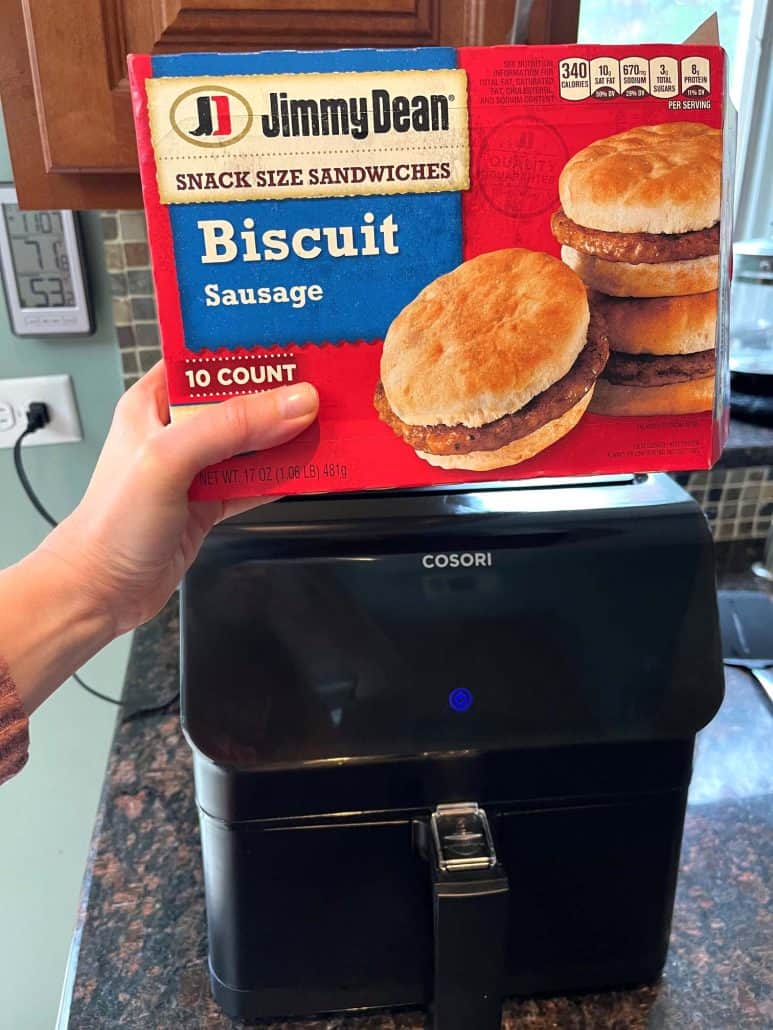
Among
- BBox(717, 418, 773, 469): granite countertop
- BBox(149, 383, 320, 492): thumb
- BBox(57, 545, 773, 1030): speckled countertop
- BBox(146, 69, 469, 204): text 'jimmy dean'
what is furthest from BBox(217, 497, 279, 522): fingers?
BBox(717, 418, 773, 469): granite countertop

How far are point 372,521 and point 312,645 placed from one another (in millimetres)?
89

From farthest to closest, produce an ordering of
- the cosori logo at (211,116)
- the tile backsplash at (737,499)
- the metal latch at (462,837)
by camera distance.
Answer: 1. the tile backsplash at (737,499)
2. the metal latch at (462,837)
3. the cosori logo at (211,116)

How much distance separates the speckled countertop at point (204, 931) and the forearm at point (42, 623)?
8.9 inches

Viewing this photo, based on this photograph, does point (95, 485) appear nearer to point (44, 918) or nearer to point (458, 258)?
point (458, 258)

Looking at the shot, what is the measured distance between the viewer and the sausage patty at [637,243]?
0.45 meters

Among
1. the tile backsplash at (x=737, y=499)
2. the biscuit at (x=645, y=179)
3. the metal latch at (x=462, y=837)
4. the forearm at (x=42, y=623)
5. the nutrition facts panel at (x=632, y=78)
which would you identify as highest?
the nutrition facts panel at (x=632, y=78)

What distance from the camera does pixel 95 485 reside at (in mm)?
556

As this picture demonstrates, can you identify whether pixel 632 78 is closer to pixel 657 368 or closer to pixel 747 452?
pixel 657 368

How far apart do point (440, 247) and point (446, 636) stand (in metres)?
0.24

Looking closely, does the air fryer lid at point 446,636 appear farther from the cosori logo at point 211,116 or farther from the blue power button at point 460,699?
the cosori logo at point 211,116

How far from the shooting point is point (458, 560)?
0.54 m

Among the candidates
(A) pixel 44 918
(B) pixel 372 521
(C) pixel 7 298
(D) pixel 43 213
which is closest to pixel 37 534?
(C) pixel 7 298

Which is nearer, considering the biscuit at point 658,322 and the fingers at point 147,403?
the biscuit at point 658,322

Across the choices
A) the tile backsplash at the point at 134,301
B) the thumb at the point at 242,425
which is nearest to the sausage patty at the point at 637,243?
the thumb at the point at 242,425
